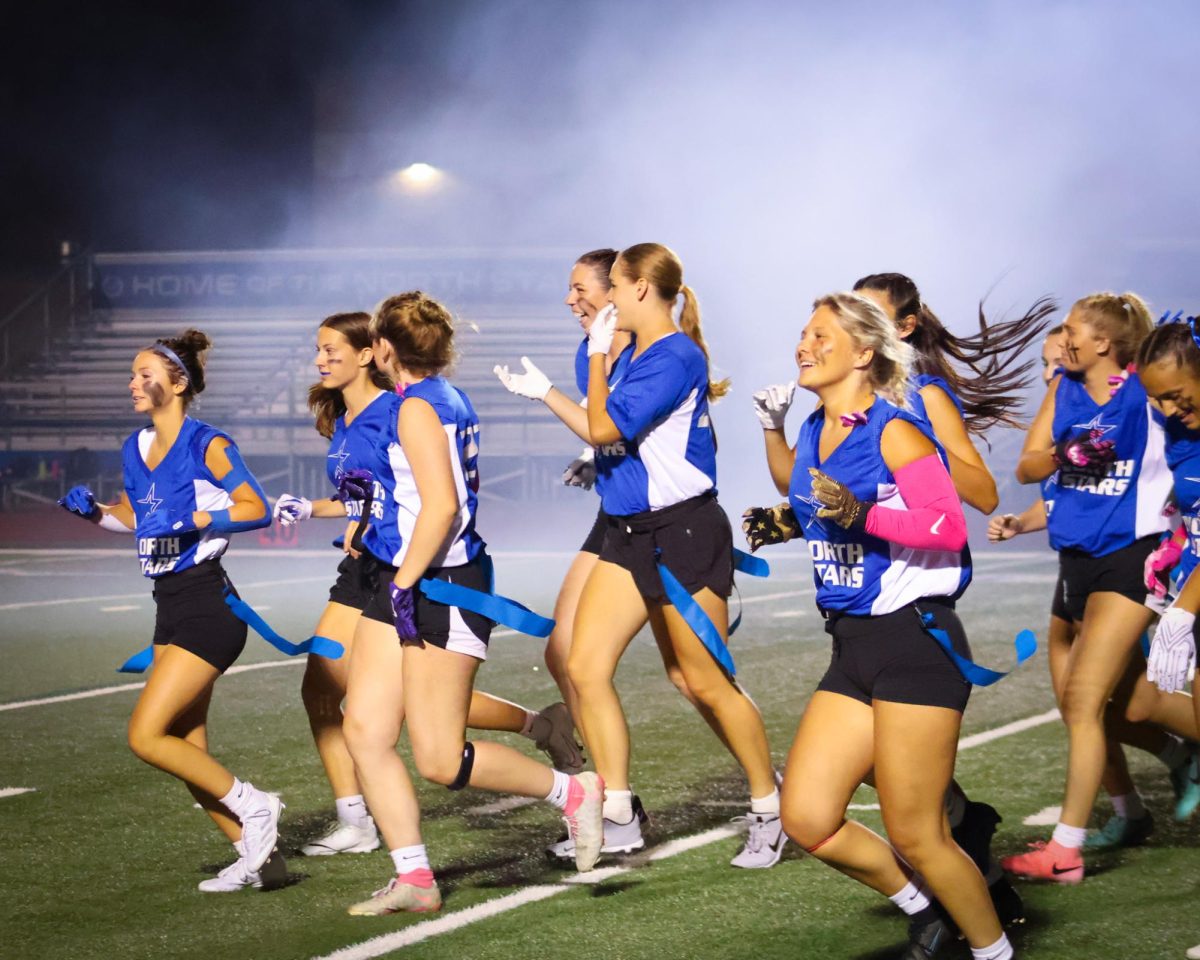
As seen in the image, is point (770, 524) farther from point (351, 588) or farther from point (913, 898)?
point (351, 588)

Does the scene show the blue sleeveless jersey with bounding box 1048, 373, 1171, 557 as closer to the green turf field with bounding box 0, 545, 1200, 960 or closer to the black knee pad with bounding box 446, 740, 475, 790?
the green turf field with bounding box 0, 545, 1200, 960

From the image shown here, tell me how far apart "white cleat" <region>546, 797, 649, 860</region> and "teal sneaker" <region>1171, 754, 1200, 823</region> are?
1687 millimetres

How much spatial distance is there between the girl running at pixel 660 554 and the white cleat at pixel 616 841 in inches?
1.9

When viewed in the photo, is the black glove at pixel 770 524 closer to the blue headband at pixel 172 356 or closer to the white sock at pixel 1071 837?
the white sock at pixel 1071 837

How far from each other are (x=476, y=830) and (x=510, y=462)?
20385 mm

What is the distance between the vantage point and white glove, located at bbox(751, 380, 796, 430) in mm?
4418

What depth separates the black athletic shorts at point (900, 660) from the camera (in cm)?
351

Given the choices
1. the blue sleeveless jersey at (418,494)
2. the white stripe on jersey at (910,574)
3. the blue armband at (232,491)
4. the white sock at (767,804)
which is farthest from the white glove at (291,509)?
the white stripe on jersey at (910,574)

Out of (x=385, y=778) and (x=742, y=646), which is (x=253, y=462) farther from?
(x=385, y=778)

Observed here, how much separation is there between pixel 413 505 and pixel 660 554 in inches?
34.0

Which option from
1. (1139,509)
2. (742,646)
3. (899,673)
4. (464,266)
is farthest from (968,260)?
(899,673)

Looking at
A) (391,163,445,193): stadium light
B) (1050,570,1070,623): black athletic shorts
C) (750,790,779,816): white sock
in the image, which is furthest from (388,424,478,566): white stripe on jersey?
(391,163,445,193): stadium light

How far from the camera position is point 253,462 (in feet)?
84.2

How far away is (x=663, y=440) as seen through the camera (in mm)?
4961
